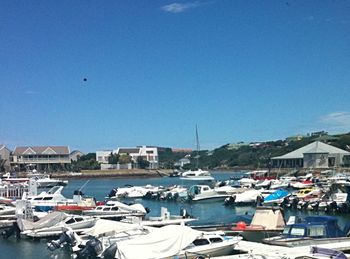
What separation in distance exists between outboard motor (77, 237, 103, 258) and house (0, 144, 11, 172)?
157 m

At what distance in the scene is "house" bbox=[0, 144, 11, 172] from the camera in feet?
576

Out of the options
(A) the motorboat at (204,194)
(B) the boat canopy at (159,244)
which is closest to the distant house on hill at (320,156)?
(A) the motorboat at (204,194)

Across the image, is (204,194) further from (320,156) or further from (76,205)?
(320,156)

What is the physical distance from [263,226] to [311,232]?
5.76m

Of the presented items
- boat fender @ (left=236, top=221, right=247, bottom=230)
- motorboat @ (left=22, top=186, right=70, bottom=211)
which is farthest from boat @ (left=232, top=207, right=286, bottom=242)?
motorboat @ (left=22, top=186, right=70, bottom=211)

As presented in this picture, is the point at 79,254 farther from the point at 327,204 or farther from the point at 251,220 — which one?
the point at 327,204

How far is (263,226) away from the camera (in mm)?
29969

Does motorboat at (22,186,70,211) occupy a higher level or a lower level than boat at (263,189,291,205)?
higher

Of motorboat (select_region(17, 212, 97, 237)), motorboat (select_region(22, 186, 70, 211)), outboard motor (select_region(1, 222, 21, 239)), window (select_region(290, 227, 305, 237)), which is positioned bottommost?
outboard motor (select_region(1, 222, 21, 239))

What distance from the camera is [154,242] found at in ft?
70.8

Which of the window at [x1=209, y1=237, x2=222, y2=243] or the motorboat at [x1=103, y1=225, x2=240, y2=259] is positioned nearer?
the motorboat at [x1=103, y1=225, x2=240, y2=259]

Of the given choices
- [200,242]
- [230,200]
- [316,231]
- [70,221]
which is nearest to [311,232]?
[316,231]

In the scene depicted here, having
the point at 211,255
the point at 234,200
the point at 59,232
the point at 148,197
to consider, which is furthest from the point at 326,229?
the point at 148,197

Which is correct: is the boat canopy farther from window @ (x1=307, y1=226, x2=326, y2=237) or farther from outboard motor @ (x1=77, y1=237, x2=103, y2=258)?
window @ (x1=307, y1=226, x2=326, y2=237)
